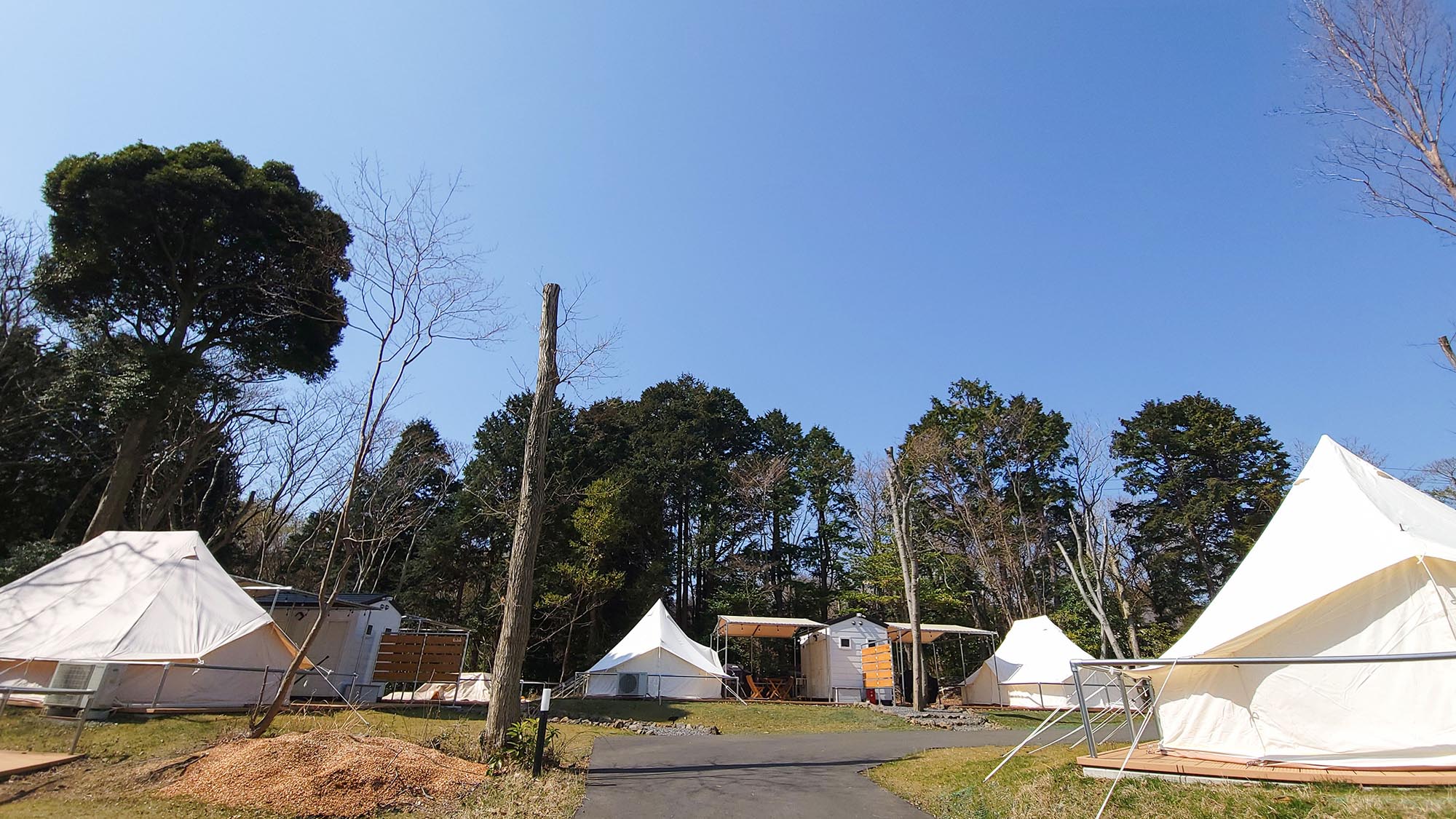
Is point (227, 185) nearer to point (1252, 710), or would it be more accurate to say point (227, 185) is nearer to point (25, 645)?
point (25, 645)

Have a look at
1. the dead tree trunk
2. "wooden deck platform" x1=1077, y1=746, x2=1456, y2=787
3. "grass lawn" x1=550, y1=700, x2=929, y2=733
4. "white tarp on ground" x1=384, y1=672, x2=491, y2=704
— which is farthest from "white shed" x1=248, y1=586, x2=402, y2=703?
"wooden deck platform" x1=1077, y1=746, x2=1456, y2=787

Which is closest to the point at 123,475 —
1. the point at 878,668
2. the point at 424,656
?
the point at 424,656

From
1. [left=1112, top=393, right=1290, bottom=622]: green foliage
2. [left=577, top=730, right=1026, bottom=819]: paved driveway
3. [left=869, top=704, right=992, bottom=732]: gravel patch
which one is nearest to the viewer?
[left=577, top=730, right=1026, bottom=819]: paved driveway

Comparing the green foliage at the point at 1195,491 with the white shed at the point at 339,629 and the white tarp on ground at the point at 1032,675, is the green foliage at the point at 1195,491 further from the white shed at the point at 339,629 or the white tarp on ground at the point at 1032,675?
the white shed at the point at 339,629

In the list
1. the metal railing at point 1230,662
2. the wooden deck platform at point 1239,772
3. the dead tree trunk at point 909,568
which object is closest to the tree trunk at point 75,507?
the dead tree trunk at point 909,568

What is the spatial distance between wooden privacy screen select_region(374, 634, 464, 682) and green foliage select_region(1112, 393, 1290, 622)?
29572mm

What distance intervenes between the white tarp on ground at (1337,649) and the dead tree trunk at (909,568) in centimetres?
1161

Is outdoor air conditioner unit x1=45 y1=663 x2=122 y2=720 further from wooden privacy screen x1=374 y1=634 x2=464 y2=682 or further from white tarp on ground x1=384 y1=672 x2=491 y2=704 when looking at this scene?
white tarp on ground x1=384 y1=672 x2=491 y2=704

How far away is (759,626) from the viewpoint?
2377 centimetres

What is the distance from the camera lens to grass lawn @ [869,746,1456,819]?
4113 millimetres

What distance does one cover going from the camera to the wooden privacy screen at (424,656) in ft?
51.0

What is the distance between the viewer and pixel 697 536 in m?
31.0

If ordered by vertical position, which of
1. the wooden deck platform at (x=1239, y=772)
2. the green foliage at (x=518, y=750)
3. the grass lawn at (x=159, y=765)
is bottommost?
the grass lawn at (x=159, y=765)

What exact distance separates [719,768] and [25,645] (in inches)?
466
